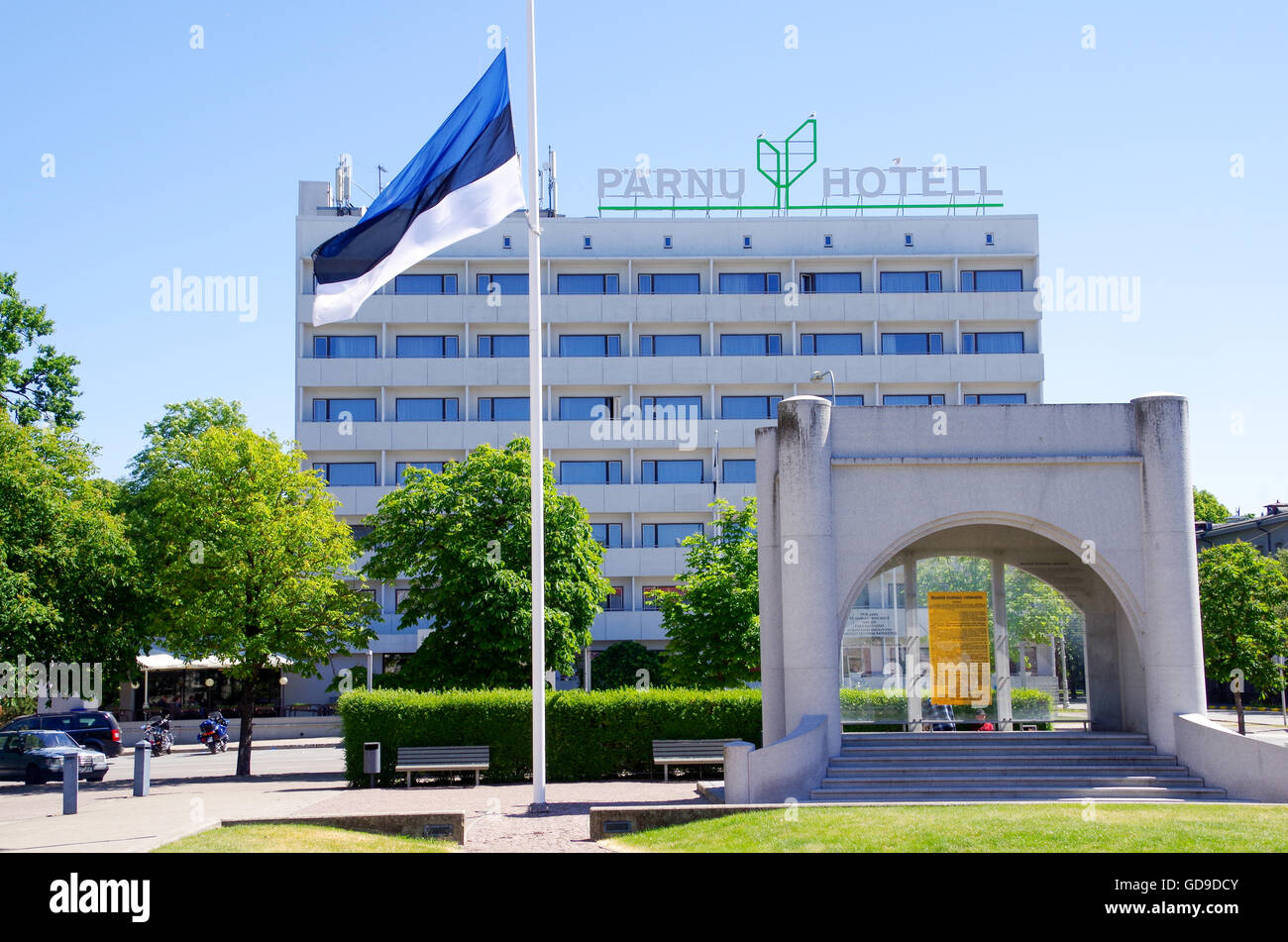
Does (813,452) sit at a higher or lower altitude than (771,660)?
higher

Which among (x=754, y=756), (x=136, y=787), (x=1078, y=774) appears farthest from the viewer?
(x=136, y=787)

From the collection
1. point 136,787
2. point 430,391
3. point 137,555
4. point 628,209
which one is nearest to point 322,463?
point 430,391

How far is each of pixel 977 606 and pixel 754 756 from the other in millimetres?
6205

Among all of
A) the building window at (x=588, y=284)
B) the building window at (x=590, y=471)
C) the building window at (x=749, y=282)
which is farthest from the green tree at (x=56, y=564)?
the building window at (x=749, y=282)

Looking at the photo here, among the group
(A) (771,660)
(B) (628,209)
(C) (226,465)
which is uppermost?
(B) (628,209)

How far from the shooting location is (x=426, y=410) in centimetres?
5872

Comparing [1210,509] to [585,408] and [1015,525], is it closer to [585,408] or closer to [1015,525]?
[585,408]

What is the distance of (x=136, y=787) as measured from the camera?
2588 cm

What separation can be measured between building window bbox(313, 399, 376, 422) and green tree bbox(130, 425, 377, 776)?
82.5 feet

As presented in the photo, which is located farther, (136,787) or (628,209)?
(628,209)

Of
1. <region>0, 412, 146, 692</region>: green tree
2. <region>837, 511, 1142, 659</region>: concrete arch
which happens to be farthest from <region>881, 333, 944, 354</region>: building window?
<region>837, 511, 1142, 659</region>: concrete arch

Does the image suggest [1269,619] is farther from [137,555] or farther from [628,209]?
[137,555]

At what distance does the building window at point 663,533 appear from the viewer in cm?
5756

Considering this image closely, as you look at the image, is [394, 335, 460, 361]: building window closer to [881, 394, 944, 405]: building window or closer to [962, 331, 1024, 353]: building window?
[881, 394, 944, 405]: building window
